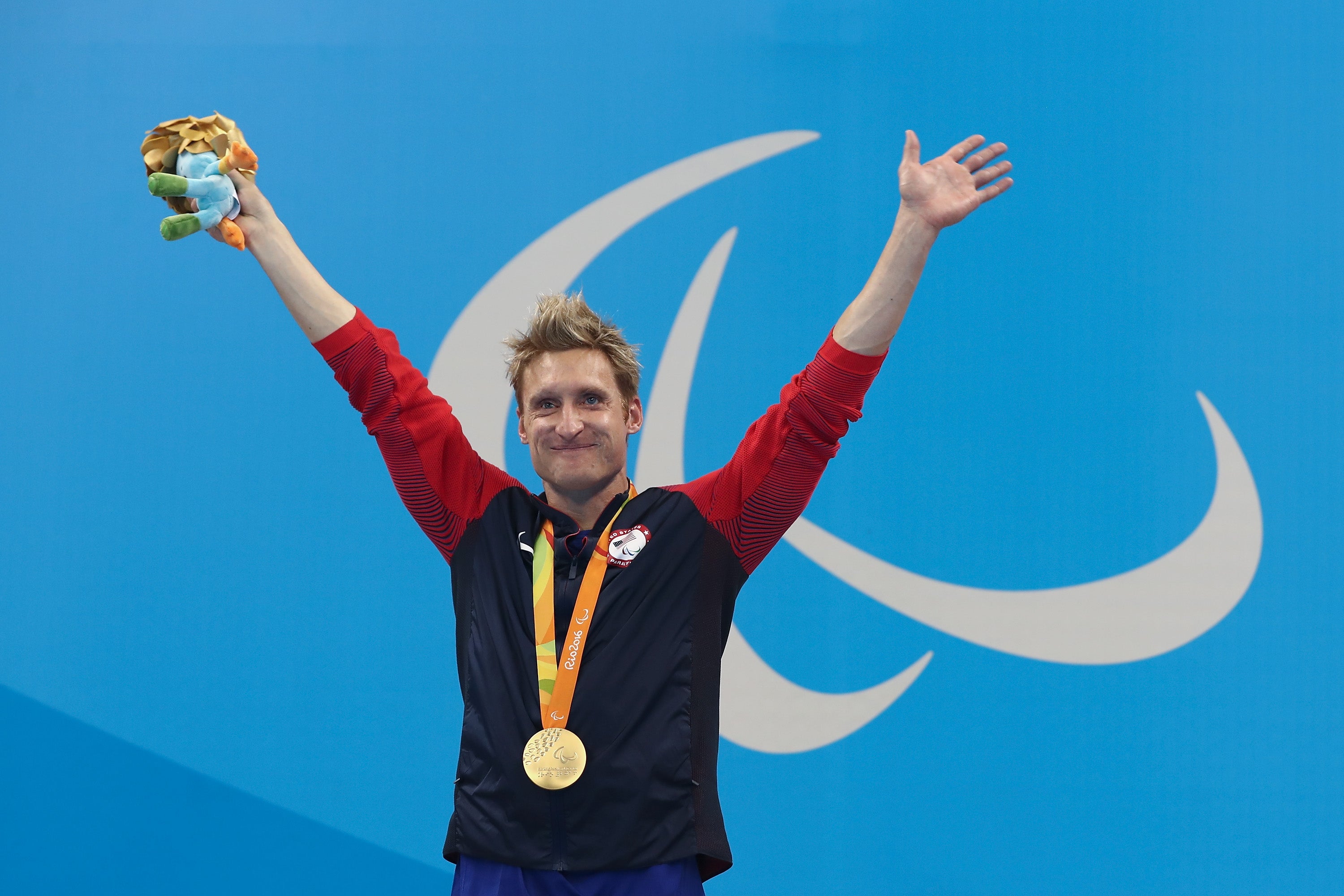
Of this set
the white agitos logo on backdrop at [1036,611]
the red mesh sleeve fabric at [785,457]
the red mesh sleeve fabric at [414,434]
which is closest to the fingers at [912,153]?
the red mesh sleeve fabric at [785,457]

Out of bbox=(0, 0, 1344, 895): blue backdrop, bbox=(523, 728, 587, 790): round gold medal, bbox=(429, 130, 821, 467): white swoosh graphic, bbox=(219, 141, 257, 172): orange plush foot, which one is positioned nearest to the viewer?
bbox=(523, 728, 587, 790): round gold medal

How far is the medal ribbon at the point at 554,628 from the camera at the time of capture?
1.67m

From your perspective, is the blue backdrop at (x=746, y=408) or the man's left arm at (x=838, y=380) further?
the blue backdrop at (x=746, y=408)

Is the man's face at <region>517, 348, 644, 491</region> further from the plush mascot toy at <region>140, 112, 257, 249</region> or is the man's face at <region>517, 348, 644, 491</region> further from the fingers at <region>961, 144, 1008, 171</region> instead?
the fingers at <region>961, 144, 1008, 171</region>

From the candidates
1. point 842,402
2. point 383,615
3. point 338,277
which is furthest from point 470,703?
point 338,277

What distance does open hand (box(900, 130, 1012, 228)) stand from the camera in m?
1.63

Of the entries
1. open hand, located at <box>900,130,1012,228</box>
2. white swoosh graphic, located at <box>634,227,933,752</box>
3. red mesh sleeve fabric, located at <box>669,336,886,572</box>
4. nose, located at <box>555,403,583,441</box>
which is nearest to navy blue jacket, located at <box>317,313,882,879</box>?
red mesh sleeve fabric, located at <box>669,336,886,572</box>

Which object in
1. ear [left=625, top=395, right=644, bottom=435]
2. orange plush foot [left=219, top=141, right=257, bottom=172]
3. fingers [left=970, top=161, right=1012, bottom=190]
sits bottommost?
ear [left=625, top=395, right=644, bottom=435]

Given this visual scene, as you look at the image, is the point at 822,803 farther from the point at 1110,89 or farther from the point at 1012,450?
the point at 1110,89

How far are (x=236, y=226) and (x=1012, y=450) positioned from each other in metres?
2.22

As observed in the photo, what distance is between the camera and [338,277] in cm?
318

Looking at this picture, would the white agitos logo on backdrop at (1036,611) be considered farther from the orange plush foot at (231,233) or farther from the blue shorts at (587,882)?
the orange plush foot at (231,233)

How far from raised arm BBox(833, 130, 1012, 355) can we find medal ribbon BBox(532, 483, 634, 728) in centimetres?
56

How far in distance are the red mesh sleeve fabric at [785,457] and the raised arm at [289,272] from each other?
0.67 m
